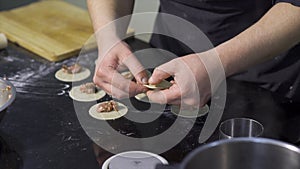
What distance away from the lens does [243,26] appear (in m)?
1.53

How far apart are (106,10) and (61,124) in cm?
41

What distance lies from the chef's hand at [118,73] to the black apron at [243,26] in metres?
0.28

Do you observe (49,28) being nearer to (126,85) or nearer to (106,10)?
(106,10)

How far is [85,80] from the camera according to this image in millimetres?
1560

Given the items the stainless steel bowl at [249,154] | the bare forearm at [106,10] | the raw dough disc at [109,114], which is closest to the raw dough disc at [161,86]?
the raw dough disc at [109,114]

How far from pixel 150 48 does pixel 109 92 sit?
1.27 feet

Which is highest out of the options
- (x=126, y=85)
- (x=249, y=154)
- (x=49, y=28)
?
(x=249, y=154)

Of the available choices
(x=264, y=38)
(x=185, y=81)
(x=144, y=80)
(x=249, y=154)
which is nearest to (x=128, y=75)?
(x=144, y=80)

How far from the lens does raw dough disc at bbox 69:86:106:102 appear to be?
1441 millimetres

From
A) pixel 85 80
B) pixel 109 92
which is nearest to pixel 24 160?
pixel 109 92

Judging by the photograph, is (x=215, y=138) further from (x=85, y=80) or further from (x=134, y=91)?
(x=85, y=80)

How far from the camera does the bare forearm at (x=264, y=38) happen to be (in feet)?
4.05

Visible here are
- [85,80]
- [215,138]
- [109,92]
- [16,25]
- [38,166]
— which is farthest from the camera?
[16,25]

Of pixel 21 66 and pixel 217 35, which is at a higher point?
pixel 217 35
